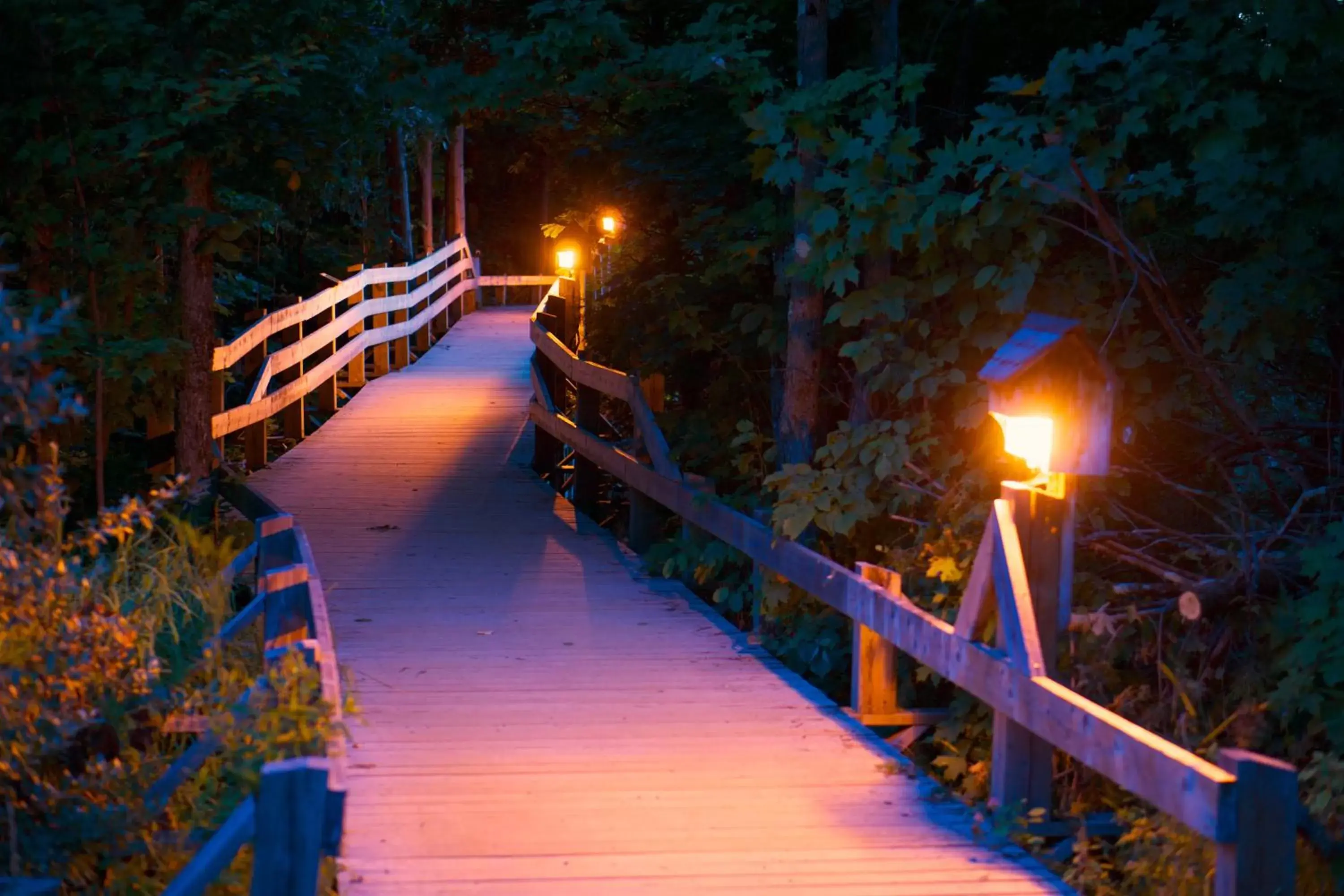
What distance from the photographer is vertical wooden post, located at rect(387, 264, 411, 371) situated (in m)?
18.6

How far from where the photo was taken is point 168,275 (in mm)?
13359

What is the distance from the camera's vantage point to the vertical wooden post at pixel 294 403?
43.9 feet

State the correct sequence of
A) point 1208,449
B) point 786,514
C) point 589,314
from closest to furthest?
point 1208,449, point 786,514, point 589,314

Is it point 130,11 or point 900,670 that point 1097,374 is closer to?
point 900,670

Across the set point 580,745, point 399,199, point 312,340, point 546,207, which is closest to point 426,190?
point 399,199

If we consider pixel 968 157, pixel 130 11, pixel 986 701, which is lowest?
pixel 986 701

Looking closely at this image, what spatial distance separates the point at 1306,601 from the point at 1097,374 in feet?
3.54

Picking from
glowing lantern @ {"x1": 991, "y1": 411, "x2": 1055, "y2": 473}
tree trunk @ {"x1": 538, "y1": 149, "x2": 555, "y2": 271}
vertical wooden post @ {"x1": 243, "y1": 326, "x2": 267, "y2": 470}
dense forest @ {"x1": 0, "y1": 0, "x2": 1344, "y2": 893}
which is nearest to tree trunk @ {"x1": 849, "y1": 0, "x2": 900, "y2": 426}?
dense forest @ {"x1": 0, "y1": 0, "x2": 1344, "y2": 893}

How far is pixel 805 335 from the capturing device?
8.12 metres

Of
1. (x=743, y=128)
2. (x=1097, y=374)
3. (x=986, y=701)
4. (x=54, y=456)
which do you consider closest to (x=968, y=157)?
(x=1097, y=374)

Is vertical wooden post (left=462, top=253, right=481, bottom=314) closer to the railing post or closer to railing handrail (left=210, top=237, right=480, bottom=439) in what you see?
the railing post

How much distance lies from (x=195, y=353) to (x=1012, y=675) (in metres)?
7.24

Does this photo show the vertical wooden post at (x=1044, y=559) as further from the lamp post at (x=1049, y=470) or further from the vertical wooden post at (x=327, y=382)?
the vertical wooden post at (x=327, y=382)

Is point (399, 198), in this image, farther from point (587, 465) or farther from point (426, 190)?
point (587, 465)
